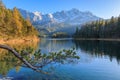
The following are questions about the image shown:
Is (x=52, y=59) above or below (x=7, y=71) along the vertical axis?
above

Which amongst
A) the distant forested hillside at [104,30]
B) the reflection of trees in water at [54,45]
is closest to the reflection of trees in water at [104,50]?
the reflection of trees in water at [54,45]

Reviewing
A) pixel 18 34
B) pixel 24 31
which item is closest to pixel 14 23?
pixel 18 34

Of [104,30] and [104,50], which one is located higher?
[104,30]

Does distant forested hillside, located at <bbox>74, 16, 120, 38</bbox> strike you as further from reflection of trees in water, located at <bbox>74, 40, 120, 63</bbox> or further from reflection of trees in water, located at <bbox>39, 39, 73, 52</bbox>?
reflection of trees in water, located at <bbox>74, 40, 120, 63</bbox>

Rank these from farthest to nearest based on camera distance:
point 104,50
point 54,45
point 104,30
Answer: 1. point 104,30
2. point 54,45
3. point 104,50

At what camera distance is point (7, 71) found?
26906 millimetres

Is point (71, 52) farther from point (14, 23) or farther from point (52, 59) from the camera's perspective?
point (14, 23)

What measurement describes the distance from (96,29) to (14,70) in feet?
483

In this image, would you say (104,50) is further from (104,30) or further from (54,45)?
(104,30)

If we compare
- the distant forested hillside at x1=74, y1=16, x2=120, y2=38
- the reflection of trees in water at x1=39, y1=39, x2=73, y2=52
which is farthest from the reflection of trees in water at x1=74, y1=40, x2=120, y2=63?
the distant forested hillside at x1=74, y1=16, x2=120, y2=38

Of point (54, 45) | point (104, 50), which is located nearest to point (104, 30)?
point (54, 45)

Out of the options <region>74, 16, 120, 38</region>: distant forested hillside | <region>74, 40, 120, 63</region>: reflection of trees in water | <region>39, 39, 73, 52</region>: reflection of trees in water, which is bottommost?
<region>74, 40, 120, 63</region>: reflection of trees in water

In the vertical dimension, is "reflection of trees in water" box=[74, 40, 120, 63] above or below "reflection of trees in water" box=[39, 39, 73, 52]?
below

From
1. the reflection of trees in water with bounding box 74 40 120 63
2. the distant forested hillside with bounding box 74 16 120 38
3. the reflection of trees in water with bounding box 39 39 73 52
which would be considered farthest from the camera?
the distant forested hillside with bounding box 74 16 120 38
